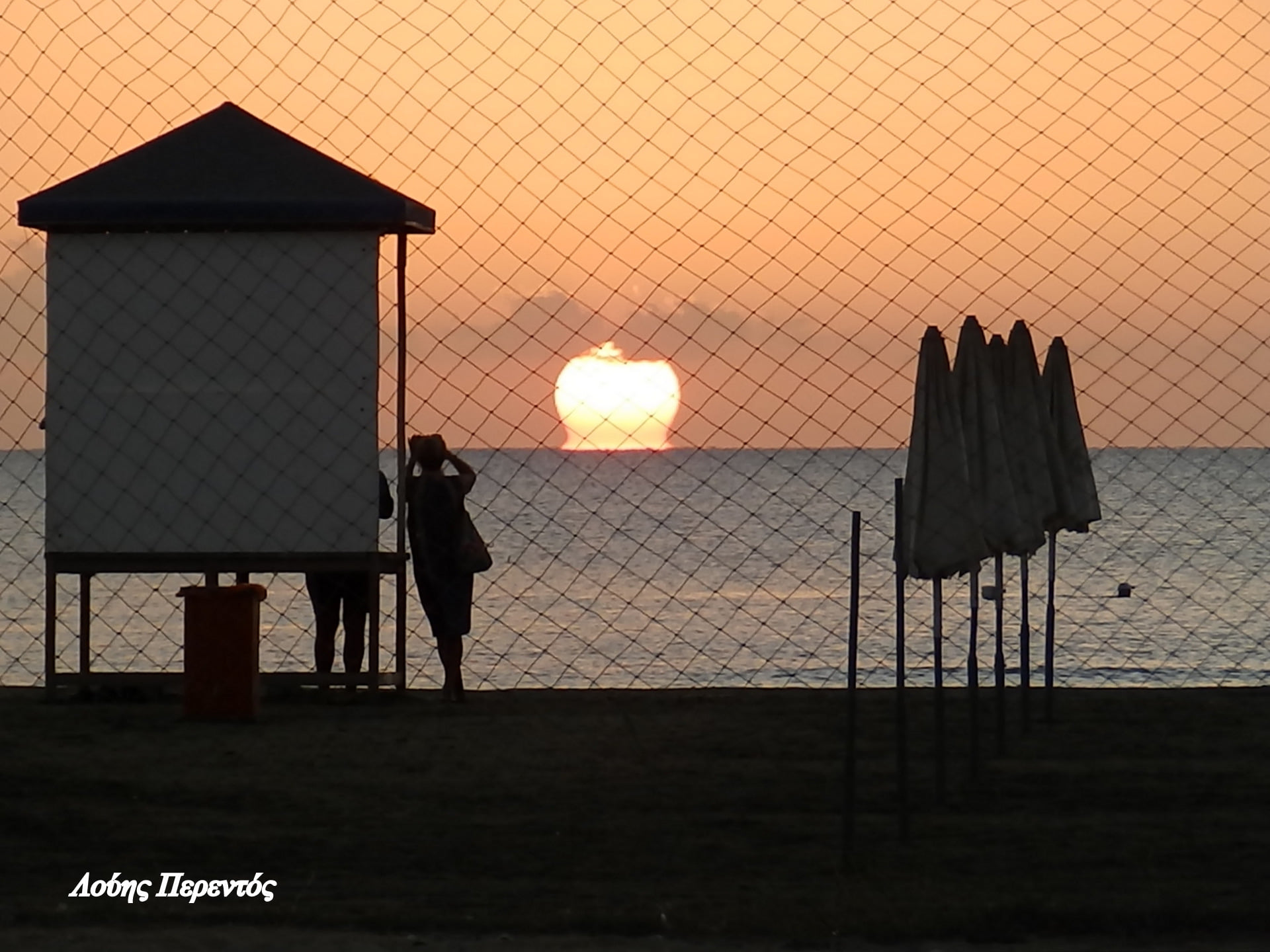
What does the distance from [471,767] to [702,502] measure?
97.0m

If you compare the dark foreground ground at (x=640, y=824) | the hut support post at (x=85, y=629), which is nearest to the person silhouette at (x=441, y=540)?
the dark foreground ground at (x=640, y=824)

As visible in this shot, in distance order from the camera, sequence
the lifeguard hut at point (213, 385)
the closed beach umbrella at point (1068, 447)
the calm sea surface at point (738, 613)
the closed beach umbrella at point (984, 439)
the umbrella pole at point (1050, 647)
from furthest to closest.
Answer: the calm sea surface at point (738, 613), the lifeguard hut at point (213, 385), the umbrella pole at point (1050, 647), the closed beach umbrella at point (1068, 447), the closed beach umbrella at point (984, 439)

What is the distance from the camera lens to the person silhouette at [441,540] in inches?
488

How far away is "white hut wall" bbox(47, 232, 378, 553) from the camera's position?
1184cm

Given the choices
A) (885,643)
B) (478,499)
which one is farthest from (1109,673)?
(478,499)

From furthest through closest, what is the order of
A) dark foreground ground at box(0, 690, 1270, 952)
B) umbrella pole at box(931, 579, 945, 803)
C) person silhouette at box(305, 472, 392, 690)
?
person silhouette at box(305, 472, 392, 690)
umbrella pole at box(931, 579, 945, 803)
dark foreground ground at box(0, 690, 1270, 952)

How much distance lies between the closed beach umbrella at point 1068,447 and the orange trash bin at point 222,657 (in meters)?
4.07

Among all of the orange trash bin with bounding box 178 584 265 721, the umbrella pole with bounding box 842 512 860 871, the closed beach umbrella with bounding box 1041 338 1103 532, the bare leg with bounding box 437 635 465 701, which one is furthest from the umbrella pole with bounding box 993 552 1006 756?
the orange trash bin with bounding box 178 584 265 721

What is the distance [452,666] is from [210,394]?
6.77ft

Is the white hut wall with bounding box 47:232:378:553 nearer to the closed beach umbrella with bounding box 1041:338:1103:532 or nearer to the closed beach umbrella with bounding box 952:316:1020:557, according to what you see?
the closed beach umbrella with bounding box 1041:338:1103:532

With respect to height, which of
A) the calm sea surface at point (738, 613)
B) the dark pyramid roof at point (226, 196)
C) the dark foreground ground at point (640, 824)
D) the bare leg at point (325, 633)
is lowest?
the calm sea surface at point (738, 613)

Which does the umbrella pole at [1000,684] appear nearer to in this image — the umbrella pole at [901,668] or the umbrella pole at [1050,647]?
the umbrella pole at [1050,647]

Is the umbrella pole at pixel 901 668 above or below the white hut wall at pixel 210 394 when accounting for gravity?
below

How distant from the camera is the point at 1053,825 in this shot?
7.76 meters
